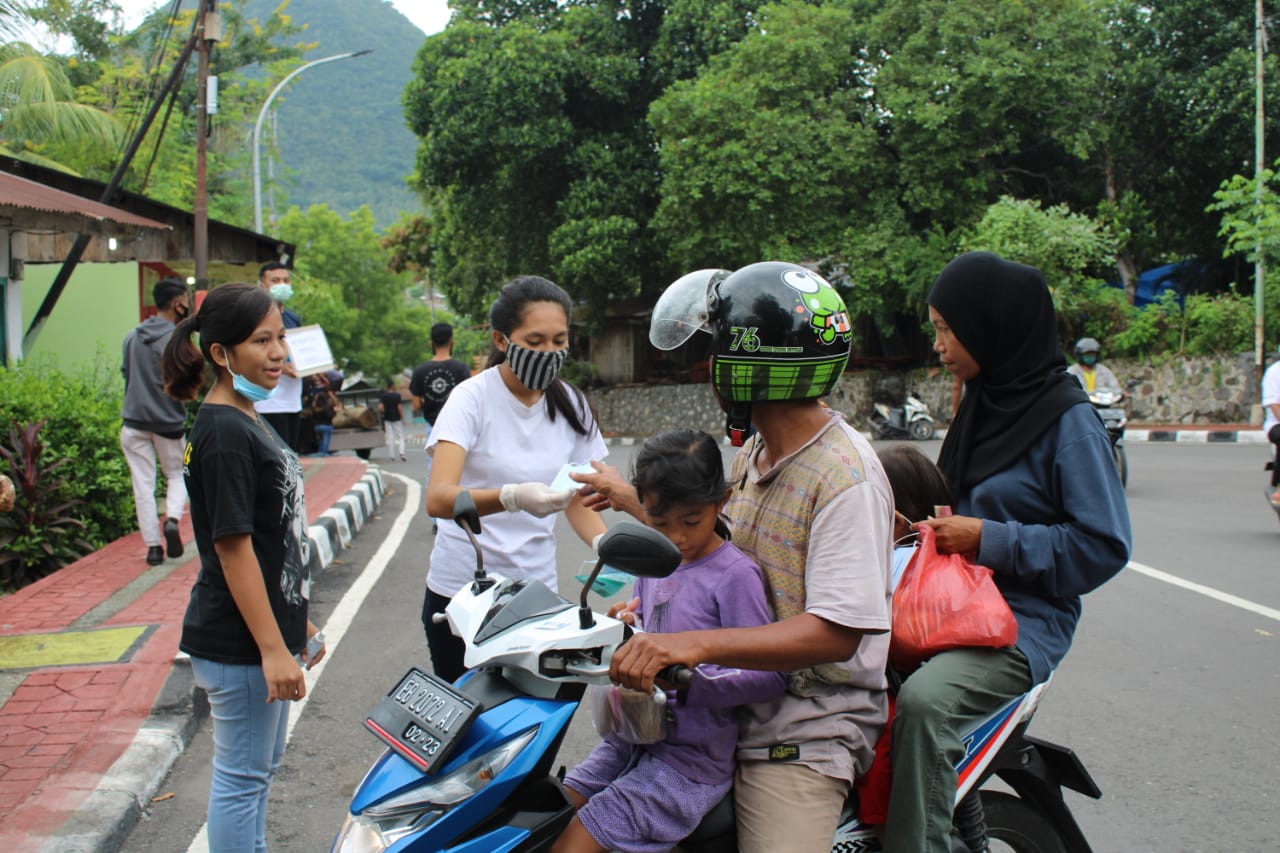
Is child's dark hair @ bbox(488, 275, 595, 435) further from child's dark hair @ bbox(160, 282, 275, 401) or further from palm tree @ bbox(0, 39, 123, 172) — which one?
palm tree @ bbox(0, 39, 123, 172)

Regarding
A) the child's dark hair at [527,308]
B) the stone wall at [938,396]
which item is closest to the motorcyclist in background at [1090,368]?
the stone wall at [938,396]

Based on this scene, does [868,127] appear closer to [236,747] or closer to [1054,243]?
[1054,243]

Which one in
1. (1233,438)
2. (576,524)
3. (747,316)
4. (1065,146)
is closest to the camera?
(747,316)

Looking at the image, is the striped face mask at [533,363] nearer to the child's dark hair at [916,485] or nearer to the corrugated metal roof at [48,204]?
the child's dark hair at [916,485]

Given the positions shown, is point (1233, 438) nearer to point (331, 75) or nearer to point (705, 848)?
point (705, 848)

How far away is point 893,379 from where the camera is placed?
82.4 ft

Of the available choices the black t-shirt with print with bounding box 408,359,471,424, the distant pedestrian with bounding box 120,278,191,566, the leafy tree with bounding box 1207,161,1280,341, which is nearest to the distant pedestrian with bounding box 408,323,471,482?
the black t-shirt with print with bounding box 408,359,471,424

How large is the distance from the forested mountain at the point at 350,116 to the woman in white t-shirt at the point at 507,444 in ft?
366

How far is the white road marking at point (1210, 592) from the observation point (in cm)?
641

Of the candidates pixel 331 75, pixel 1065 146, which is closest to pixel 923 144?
pixel 1065 146

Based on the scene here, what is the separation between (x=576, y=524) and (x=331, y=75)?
163335 mm

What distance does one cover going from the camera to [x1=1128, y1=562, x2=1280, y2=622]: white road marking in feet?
21.0

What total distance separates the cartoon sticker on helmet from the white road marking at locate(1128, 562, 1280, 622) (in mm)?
5320

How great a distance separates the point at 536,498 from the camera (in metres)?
2.56
